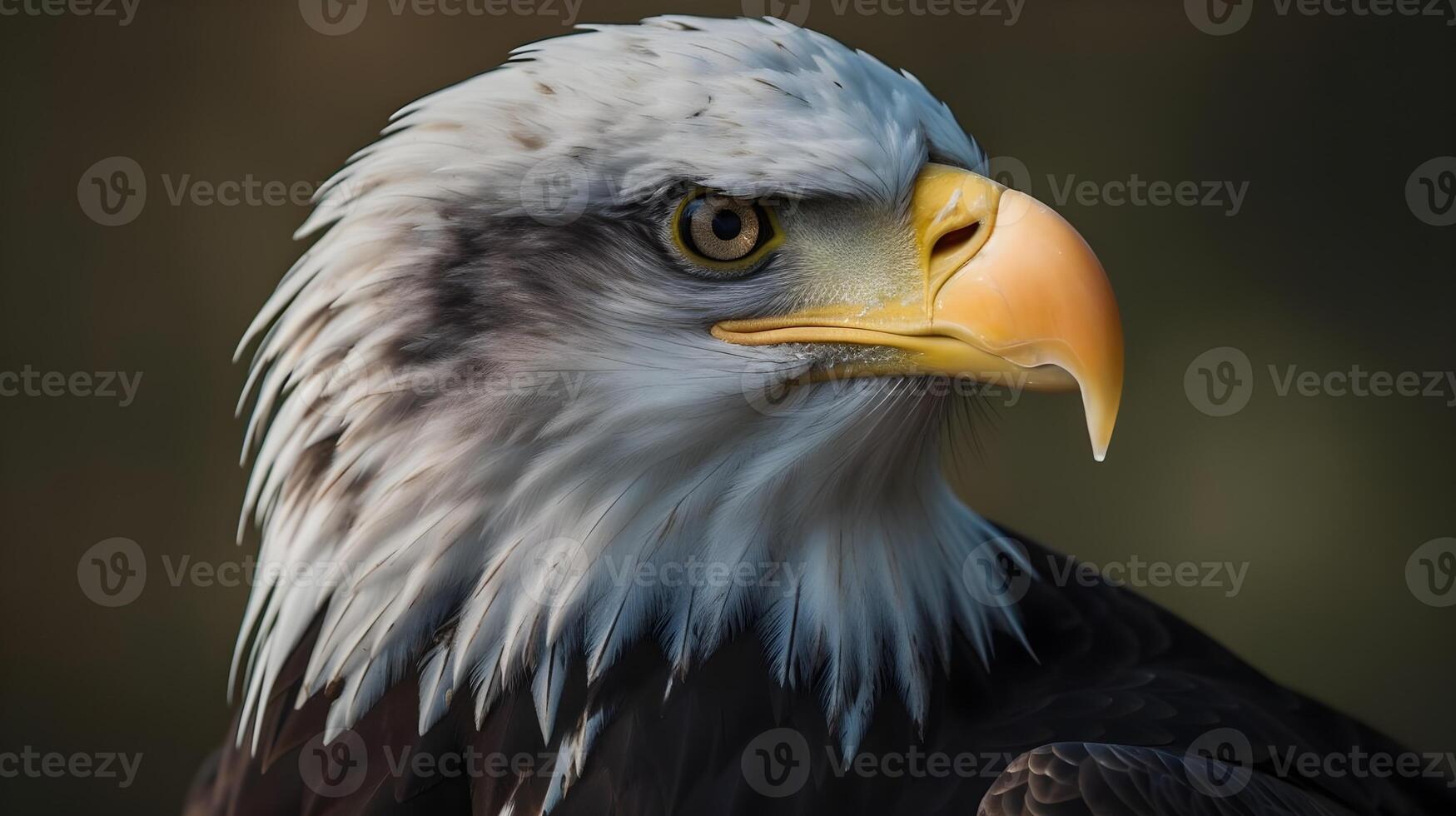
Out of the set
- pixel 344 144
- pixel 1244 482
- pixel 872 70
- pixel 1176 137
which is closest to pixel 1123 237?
pixel 1176 137

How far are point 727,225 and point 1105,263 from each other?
2.64 meters

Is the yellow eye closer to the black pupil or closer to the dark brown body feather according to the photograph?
the black pupil

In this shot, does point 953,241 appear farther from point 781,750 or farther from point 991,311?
point 781,750

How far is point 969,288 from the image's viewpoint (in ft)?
4.54

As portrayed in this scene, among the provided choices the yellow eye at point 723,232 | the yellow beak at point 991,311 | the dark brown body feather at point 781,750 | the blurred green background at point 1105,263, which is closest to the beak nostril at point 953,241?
the yellow beak at point 991,311

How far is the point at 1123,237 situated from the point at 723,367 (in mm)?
2740

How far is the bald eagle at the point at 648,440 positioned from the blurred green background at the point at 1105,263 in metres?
2.11

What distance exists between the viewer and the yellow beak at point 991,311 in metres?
1.34

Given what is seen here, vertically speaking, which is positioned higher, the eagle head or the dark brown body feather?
the eagle head

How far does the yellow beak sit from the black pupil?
4.0 inches

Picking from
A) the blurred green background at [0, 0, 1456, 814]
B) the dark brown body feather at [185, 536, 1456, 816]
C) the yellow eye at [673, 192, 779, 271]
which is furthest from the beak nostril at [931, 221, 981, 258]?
the blurred green background at [0, 0, 1456, 814]

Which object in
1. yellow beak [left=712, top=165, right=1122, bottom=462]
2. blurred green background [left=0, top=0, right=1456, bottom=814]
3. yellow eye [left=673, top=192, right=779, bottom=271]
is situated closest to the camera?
yellow beak [left=712, top=165, right=1122, bottom=462]

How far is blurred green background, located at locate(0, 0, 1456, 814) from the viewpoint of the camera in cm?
360

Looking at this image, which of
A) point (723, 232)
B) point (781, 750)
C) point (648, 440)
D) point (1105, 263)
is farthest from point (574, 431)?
point (1105, 263)
